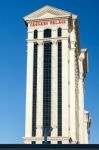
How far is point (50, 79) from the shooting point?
587 feet

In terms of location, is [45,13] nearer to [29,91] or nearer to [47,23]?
[47,23]

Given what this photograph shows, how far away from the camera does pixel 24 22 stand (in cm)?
19462

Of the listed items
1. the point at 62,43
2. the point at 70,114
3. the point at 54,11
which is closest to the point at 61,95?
the point at 70,114

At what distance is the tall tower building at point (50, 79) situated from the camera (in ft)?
565

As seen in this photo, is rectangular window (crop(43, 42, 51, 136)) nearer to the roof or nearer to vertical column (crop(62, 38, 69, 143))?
vertical column (crop(62, 38, 69, 143))

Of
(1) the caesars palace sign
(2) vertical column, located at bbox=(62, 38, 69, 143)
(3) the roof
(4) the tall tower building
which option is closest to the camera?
(2) vertical column, located at bbox=(62, 38, 69, 143)

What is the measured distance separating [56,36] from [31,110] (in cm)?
3191

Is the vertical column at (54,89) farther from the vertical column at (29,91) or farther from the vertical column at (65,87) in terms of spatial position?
the vertical column at (29,91)

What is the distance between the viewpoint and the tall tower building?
17212cm

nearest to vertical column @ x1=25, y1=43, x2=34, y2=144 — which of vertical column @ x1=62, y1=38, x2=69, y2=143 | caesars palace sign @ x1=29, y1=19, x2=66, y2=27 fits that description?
caesars palace sign @ x1=29, y1=19, x2=66, y2=27

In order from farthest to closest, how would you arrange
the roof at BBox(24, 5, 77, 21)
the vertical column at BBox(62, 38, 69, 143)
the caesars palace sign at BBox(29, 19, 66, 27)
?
1. the roof at BBox(24, 5, 77, 21)
2. the caesars palace sign at BBox(29, 19, 66, 27)
3. the vertical column at BBox(62, 38, 69, 143)

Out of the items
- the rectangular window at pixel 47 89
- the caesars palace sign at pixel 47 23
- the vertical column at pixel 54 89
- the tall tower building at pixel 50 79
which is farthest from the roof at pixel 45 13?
the vertical column at pixel 54 89

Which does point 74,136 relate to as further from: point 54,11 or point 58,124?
point 54,11

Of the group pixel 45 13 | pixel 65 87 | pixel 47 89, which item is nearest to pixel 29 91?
pixel 47 89
